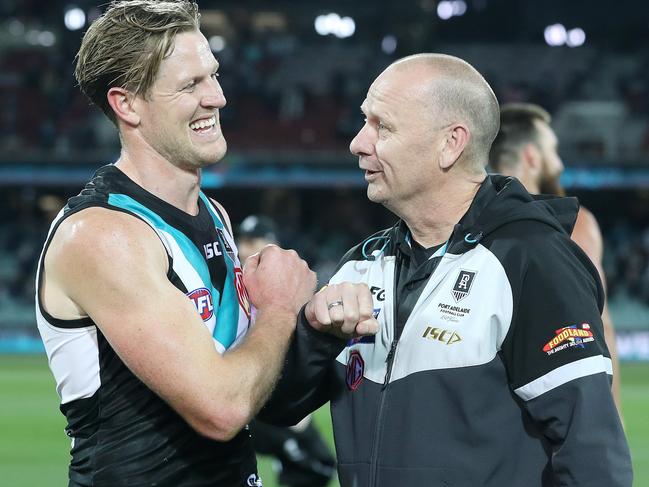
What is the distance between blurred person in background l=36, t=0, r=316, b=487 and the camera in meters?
2.71

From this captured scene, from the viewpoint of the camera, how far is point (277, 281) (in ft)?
10.0

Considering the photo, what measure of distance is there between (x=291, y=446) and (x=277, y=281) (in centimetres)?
455

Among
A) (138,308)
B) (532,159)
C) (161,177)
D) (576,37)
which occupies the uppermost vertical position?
(161,177)

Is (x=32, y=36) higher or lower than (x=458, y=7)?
higher

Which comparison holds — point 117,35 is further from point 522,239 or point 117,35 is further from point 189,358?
point 522,239

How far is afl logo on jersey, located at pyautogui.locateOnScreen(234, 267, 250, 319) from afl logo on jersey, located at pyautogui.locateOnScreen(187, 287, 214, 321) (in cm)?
17

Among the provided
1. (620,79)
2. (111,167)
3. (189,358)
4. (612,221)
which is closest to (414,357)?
(189,358)

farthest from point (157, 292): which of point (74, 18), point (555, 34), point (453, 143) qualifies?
point (555, 34)

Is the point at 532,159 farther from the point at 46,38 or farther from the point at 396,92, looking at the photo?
the point at 46,38

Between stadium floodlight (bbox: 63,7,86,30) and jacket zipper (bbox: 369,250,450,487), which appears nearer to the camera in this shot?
jacket zipper (bbox: 369,250,450,487)

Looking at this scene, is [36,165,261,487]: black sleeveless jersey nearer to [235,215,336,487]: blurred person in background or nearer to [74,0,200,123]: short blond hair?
[74,0,200,123]: short blond hair

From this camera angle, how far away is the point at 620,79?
26797 millimetres

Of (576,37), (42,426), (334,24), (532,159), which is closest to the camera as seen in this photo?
(532,159)

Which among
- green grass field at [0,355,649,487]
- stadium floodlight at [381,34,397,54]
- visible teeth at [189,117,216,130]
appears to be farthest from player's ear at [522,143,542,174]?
stadium floodlight at [381,34,397,54]
